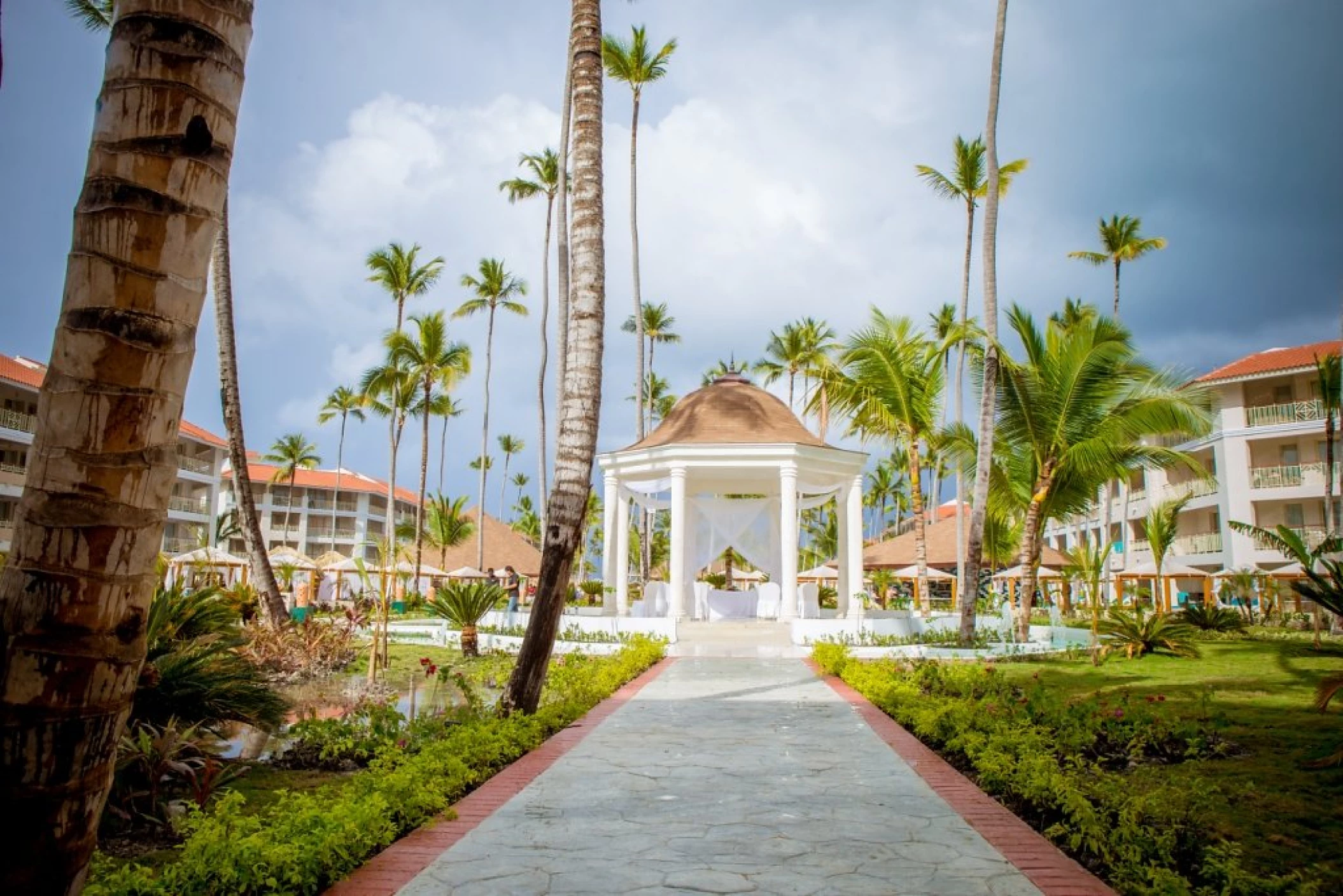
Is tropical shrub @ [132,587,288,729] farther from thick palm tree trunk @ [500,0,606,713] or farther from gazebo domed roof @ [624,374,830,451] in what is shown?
gazebo domed roof @ [624,374,830,451]

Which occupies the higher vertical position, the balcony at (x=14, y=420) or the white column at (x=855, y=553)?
the balcony at (x=14, y=420)

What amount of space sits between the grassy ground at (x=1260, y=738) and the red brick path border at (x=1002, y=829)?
1.01 m

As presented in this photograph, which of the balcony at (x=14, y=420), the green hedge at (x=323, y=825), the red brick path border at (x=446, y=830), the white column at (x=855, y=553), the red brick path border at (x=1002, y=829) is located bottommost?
the red brick path border at (x=446, y=830)

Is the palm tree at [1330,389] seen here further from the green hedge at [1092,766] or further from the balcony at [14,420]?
the balcony at [14,420]

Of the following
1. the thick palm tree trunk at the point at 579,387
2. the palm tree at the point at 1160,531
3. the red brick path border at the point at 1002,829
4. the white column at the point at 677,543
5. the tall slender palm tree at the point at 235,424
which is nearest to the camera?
the red brick path border at the point at 1002,829

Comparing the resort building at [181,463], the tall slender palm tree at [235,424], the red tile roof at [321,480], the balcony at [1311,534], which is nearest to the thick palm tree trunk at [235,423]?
the tall slender palm tree at [235,424]

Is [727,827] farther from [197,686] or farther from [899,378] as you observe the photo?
[899,378]

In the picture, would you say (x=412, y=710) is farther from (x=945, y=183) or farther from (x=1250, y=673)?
(x=945, y=183)

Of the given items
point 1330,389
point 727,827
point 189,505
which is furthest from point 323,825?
point 189,505

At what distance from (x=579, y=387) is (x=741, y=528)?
53.3ft

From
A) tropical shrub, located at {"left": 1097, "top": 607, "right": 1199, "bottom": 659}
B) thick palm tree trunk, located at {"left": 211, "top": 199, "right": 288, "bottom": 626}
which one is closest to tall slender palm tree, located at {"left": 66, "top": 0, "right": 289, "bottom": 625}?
thick palm tree trunk, located at {"left": 211, "top": 199, "right": 288, "bottom": 626}

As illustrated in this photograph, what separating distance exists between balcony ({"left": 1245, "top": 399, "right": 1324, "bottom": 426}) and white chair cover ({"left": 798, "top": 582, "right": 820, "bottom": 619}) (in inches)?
849

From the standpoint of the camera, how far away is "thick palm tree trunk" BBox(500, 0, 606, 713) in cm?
860

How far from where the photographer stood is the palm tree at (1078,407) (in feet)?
63.4
